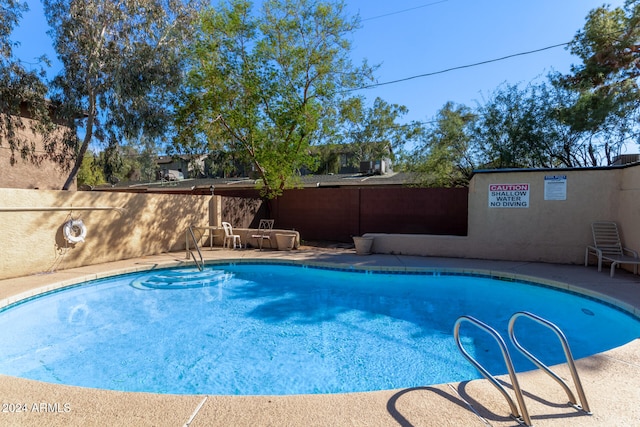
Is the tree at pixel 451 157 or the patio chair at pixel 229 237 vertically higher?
the tree at pixel 451 157

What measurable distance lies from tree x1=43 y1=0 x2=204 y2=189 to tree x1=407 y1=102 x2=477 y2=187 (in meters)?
8.83

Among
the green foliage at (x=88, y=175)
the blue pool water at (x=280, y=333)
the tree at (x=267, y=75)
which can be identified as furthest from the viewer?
the green foliage at (x=88, y=175)

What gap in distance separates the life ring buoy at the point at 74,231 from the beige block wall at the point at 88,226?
0.15 meters

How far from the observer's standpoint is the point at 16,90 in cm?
816

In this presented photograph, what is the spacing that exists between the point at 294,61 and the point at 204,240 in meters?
6.50

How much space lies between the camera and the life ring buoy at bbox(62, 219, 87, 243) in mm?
6719

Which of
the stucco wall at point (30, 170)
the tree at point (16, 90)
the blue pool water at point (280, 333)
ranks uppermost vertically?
the tree at point (16, 90)

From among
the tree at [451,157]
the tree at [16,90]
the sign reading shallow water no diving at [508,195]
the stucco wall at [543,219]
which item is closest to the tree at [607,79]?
the tree at [451,157]

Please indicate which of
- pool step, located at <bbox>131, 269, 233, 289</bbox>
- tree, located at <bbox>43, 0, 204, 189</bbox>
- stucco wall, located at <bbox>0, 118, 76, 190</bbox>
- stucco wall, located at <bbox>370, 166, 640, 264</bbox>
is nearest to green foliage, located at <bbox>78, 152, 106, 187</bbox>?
stucco wall, located at <bbox>0, 118, 76, 190</bbox>

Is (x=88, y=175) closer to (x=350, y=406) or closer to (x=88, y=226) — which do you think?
(x=88, y=226)

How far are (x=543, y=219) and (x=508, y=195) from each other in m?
0.92

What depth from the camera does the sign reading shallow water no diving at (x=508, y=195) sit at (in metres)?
7.68

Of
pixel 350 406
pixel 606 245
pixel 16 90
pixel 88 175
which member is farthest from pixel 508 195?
pixel 88 175

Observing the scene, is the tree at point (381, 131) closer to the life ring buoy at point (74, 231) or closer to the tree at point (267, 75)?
the tree at point (267, 75)
